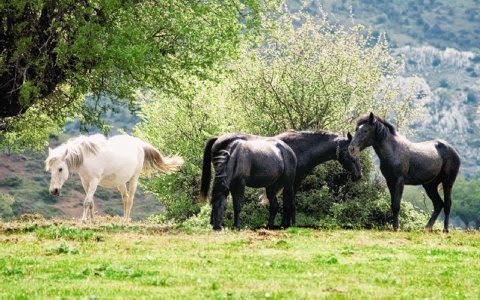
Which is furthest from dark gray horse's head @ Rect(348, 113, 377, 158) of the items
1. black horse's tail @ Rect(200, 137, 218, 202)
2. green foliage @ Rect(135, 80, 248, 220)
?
green foliage @ Rect(135, 80, 248, 220)

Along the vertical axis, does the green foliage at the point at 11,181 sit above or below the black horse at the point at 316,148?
below

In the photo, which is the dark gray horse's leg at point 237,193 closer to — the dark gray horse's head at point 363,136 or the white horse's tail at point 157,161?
the dark gray horse's head at point 363,136

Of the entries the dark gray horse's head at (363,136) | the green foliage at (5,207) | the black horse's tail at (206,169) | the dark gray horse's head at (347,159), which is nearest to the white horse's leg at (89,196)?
the black horse's tail at (206,169)

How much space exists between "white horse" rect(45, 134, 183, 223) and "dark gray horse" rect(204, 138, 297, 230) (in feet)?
18.5

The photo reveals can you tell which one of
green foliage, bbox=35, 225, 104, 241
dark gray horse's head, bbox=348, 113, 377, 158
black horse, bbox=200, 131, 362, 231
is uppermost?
dark gray horse's head, bbox=348, 113, 377, 158

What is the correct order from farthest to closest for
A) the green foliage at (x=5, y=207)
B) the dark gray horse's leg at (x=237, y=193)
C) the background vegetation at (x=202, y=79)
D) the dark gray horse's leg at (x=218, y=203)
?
the green foliage at (x=5, y=207), the background vegetation at (x=202, y=79), the dark gray horse's leg at (x=237, y=193), the dark gray horse's leg at (x=218, y=203)

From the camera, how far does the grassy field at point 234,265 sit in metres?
13.5

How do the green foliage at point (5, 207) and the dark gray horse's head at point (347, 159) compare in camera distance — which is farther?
the green foliage at point (5, 207)

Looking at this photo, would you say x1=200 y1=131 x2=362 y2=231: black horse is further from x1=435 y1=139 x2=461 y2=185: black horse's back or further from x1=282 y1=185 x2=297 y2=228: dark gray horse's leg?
x1=435 y1=139 x2=461 y2=185: black horse's back

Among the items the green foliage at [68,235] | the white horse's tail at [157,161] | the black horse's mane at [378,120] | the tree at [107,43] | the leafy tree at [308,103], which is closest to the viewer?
the green foliage at [68,235]

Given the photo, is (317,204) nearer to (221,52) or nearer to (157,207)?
(221,52)

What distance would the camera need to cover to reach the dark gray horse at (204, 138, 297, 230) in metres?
25.7

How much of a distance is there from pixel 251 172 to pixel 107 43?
670 centimetres

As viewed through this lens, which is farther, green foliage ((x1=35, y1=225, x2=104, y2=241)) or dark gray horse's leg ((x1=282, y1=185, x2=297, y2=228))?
dark gray horse's leg ((x1=282, y1=185, x2=297, y2=228))
